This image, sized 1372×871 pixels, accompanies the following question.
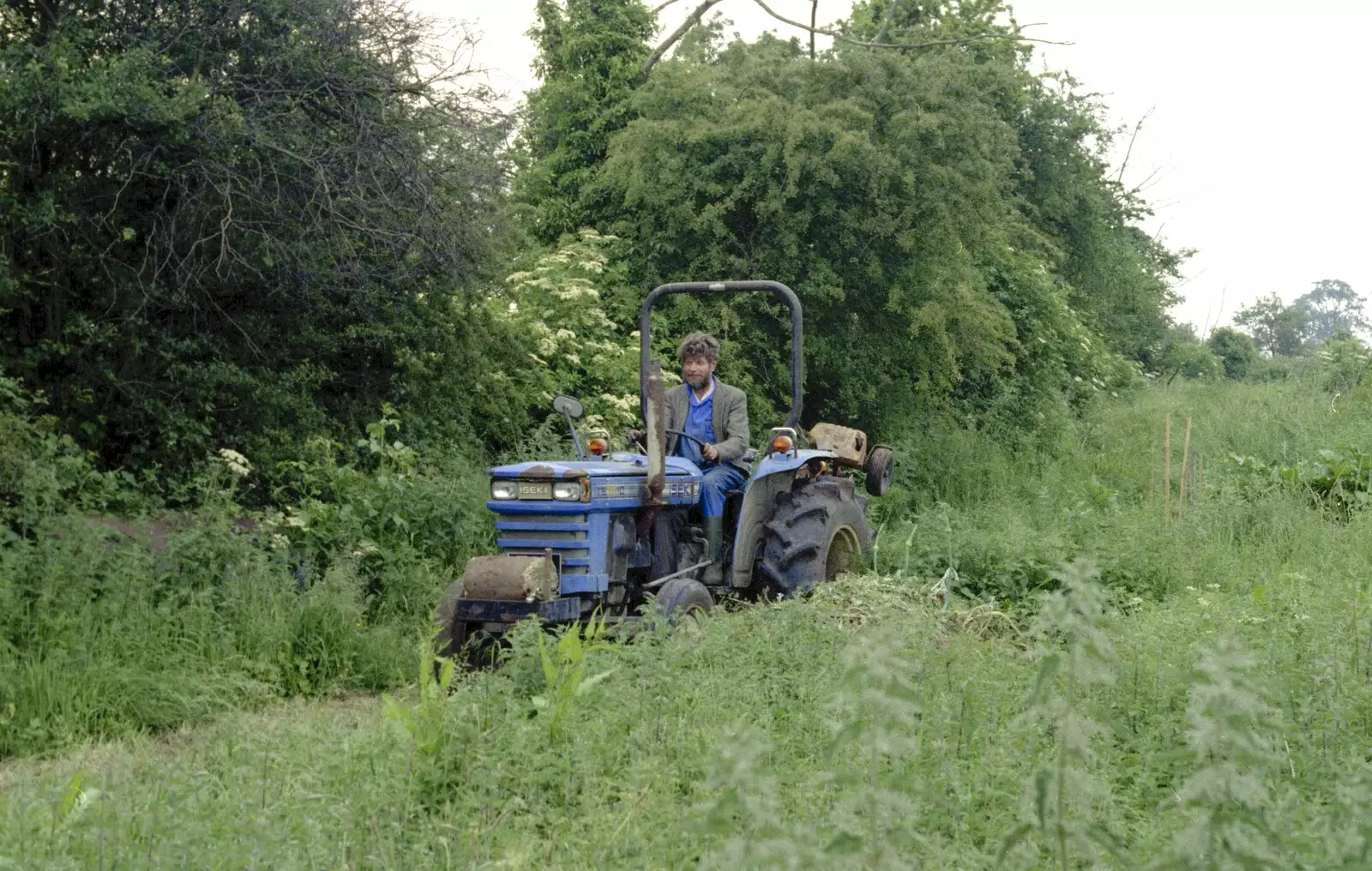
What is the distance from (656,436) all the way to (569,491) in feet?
1.62

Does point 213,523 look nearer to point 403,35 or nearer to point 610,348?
point 403,35

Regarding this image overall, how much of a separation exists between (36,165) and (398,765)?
20.3 feet

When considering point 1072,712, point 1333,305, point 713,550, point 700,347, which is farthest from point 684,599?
point 1333,305

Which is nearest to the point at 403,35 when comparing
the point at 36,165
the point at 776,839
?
the point at 36,165

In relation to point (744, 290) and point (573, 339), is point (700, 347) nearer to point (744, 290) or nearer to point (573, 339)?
point (744, 290)

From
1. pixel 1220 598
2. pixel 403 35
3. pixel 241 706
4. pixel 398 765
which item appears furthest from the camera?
pixel 403 35

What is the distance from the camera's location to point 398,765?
512cm

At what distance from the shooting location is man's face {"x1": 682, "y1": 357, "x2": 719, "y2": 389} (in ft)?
28.1

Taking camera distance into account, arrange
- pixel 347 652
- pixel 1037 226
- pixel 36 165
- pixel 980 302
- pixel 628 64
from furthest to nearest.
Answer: pixel 1037 226 < pixel 628 64 < pixel 980 302 < pixel 36 165 < pixel 347 652

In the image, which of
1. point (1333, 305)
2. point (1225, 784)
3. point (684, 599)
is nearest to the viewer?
point (1225, 784)

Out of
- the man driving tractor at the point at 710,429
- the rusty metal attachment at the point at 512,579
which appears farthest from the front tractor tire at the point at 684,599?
the man driving tractor at the point at 710,429

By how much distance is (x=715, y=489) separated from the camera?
8.49 m

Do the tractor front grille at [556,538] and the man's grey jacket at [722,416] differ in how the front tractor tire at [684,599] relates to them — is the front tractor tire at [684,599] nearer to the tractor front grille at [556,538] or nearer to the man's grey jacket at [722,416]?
the tractor front grille at [556,538]

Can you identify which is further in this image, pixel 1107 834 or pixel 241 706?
pixel 241 706
